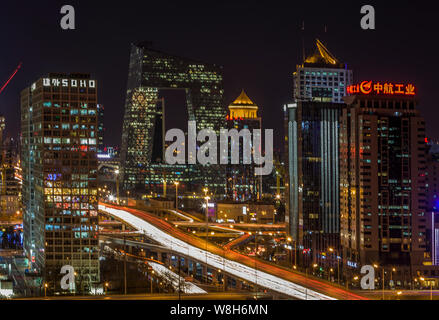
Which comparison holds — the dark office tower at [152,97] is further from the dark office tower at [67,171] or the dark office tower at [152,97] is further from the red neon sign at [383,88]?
the dark office tower at [67,171]

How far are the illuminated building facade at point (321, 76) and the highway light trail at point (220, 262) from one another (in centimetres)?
3652

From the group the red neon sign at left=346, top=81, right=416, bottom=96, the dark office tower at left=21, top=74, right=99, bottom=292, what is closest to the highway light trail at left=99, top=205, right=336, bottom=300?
the dark office tower at left=21, top=74, right=99, bottom=292

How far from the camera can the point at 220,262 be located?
46.3 meters

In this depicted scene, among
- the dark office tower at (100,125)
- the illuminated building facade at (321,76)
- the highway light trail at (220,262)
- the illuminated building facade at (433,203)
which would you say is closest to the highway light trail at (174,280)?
the highway light trail at (220,262)

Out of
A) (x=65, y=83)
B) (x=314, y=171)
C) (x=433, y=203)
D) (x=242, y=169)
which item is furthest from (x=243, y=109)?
(x=65, y=83)

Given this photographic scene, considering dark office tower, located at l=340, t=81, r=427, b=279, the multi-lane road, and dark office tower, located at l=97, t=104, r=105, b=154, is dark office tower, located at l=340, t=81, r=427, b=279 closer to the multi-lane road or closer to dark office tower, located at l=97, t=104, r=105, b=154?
the multi-lane road

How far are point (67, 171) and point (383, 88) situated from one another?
2787 cm

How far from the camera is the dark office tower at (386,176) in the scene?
55562mm

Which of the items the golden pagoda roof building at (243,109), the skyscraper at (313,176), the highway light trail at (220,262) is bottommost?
the highway light trail at (220,262)

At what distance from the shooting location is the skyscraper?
208 ft

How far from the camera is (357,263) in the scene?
181 ft

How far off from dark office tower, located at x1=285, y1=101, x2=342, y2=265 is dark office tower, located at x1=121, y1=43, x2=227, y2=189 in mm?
59910

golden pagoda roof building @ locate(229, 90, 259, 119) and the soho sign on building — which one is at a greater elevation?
golden pagoda roof building @ locate(229, 90, 259, 119)

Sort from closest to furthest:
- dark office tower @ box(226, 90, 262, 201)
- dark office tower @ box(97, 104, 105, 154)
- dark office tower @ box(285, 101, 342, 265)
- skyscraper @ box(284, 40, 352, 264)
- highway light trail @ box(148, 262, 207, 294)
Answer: highway light trail @ box(148, 262, 207, 294) → skyscraper @ box(284, 40, 352, 264) → dark office tower @ box(285, 101, 342, 265) → dark office tower @ box(226, 90, 262, 201) → dark office tower @ box(97, 104, 105, 154)
